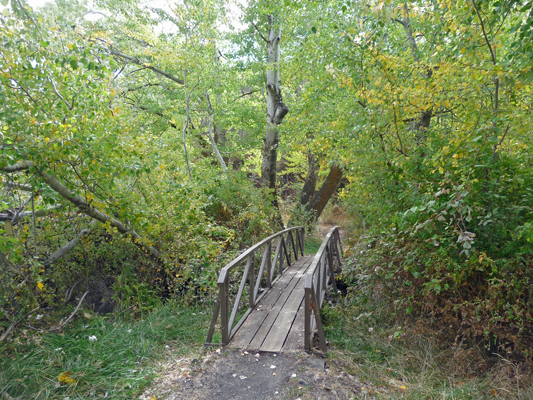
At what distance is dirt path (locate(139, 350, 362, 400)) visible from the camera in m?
3.12

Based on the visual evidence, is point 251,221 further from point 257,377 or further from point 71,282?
point 257,377

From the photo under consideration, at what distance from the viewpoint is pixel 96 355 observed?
12.0ft

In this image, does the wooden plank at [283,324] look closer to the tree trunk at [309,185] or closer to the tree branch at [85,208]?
the tree branch at [85,208]

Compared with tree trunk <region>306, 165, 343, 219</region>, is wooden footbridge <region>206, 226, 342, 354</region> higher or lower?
lower

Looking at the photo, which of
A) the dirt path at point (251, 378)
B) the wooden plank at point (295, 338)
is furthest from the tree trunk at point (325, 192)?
the dirt path at point (251, 378)

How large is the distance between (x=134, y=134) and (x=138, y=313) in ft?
9.86

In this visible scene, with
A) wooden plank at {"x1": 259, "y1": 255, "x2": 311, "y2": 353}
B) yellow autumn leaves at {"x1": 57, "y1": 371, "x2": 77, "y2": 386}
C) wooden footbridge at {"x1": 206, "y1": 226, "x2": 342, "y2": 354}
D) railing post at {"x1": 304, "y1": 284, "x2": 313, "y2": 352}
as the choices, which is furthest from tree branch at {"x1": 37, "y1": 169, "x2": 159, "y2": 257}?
railing post at {"x1": 304, "y1": 284, "x2": 313, "y2": 352}

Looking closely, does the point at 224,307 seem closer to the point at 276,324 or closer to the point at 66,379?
the point at 276,324

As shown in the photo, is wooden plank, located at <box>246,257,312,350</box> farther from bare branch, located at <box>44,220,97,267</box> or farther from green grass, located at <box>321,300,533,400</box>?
bare branch, located at <box>44,220,97,267</box>

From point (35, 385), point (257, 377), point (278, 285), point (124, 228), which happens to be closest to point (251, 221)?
point (278, 285)

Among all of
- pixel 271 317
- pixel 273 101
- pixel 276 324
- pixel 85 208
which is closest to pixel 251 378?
pixel 276 324

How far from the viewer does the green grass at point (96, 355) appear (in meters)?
3.13

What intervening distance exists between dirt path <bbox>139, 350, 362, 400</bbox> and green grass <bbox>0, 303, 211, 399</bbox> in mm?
296

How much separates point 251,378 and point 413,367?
186 cm
